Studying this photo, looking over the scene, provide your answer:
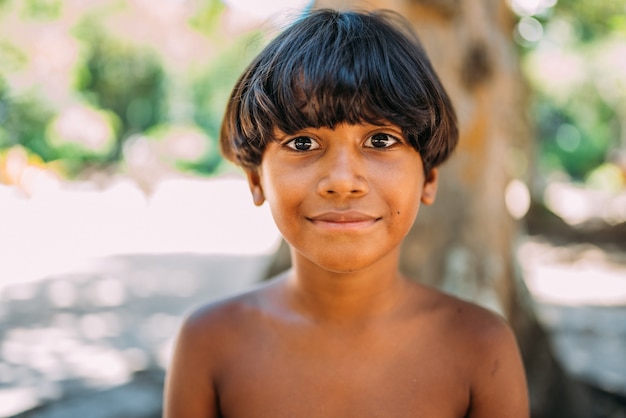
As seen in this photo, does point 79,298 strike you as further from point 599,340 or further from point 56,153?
point 56,153

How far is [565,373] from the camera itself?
10.1ft

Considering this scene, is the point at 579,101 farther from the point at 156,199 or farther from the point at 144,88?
the point at 156,199

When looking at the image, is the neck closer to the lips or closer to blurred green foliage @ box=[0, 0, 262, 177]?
the lips

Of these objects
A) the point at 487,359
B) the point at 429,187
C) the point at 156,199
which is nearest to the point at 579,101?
the point at 156,199

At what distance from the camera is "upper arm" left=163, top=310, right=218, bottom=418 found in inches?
64.1

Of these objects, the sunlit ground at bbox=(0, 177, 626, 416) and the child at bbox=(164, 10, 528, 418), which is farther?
the sunlit ground at bbox=(0, 177, 626, 416)

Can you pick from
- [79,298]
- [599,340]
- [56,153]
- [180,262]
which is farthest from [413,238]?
[56,153]

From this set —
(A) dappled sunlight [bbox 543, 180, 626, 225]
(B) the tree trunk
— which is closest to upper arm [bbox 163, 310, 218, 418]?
(B) the tree trunk

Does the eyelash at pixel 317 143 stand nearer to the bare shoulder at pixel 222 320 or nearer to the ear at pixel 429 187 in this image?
the ear at pixel 429 187

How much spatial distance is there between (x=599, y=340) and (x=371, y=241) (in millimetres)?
4413

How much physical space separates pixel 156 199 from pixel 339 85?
13.6 m

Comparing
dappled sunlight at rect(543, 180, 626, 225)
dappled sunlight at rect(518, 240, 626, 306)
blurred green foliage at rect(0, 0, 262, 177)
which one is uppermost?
blurred green foliage at rect(0, 0, 262, 177)

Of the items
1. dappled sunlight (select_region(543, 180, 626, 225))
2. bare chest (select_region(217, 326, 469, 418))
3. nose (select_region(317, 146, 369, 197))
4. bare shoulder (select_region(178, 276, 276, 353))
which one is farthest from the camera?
dappled sunlight (select_region(543, 180, 626, 225))

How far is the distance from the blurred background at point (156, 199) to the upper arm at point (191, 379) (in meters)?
0.78
